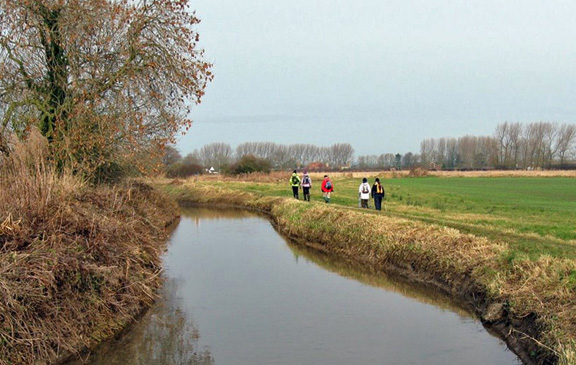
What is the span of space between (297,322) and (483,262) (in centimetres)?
486

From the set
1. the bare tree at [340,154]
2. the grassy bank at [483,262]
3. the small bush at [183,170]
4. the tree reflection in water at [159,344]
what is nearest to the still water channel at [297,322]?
the tree reflection in water at [159,344]

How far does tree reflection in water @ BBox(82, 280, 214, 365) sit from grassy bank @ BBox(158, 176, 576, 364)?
568cm

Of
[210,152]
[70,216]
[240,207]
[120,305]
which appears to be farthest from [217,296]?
[210,152]

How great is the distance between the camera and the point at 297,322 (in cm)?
1127

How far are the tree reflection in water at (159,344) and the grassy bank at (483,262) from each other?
18.6 ft

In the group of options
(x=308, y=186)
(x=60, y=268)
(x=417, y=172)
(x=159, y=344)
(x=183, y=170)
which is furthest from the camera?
(x=417, y=172)

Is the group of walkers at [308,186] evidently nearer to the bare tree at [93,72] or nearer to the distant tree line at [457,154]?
the bare tree at [93,72]

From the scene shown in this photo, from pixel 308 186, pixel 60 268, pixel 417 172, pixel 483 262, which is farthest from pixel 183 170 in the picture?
pixel 60 268

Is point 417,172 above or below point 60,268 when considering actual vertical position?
above

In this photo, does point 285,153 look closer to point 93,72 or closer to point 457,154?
point 457,154

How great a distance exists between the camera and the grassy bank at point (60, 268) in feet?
25.9

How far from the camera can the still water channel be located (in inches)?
373

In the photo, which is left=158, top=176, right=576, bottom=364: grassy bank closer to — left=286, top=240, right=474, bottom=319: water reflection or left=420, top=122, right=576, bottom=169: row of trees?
left=286, top=240, right=474, bottom=319: water reflection

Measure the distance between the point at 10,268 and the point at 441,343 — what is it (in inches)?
299
